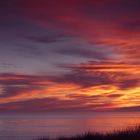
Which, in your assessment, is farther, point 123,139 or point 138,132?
point 138,132

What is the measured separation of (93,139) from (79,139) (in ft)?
2.63

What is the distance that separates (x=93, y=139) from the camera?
60.3ft

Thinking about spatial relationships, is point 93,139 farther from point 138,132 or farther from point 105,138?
point 138,132

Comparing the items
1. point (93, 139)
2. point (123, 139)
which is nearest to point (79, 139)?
point (93, 139)

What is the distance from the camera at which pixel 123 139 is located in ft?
56.6

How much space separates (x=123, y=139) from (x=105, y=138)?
1072mm

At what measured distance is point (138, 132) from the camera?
1867cm

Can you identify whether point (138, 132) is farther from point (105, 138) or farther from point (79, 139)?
point (79, 139)

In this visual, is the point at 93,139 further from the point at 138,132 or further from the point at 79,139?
the point at 138,132

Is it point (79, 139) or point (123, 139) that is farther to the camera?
point (79, 139)

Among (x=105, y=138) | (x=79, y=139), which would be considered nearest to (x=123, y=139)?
(x=105, y=138)

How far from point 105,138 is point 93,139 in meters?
0.72

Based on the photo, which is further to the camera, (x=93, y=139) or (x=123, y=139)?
(x=93, y=139)

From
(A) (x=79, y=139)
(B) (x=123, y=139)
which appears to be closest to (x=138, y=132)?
(B) (x=123, y=139)
